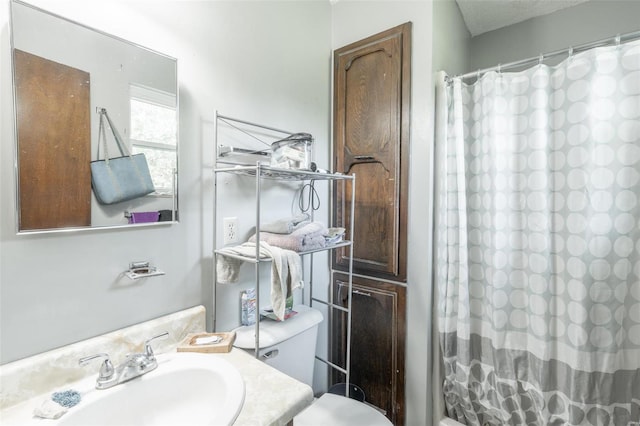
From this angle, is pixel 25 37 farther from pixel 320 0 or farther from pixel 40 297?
pixel 320 0

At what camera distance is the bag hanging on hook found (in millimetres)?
906

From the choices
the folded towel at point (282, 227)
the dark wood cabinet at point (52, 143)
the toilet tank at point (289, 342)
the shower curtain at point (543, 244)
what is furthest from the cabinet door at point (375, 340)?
the dark wood cabinet at point (52, 143)

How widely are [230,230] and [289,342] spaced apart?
0.58 m

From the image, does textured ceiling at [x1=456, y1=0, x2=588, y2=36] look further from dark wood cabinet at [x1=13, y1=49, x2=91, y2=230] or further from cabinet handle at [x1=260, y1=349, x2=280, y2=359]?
cabinet handle at [x1=260, y1=349, x2=280, y2=359]

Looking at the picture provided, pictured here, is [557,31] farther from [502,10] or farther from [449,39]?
[449,39]

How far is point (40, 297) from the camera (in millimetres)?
818

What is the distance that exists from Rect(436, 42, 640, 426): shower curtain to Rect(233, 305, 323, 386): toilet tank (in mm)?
669

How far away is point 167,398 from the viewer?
34.5 inches

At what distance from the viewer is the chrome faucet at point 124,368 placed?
2.70 feet

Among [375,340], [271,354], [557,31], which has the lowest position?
[375,340]

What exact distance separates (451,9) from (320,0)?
740 millimetres

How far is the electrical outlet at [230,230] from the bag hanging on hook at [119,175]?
1.06 feet

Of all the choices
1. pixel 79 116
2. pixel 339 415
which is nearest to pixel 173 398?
pixel 339 415

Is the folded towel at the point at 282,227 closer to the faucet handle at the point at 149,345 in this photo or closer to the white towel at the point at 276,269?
the white towel at the point at 276,269
